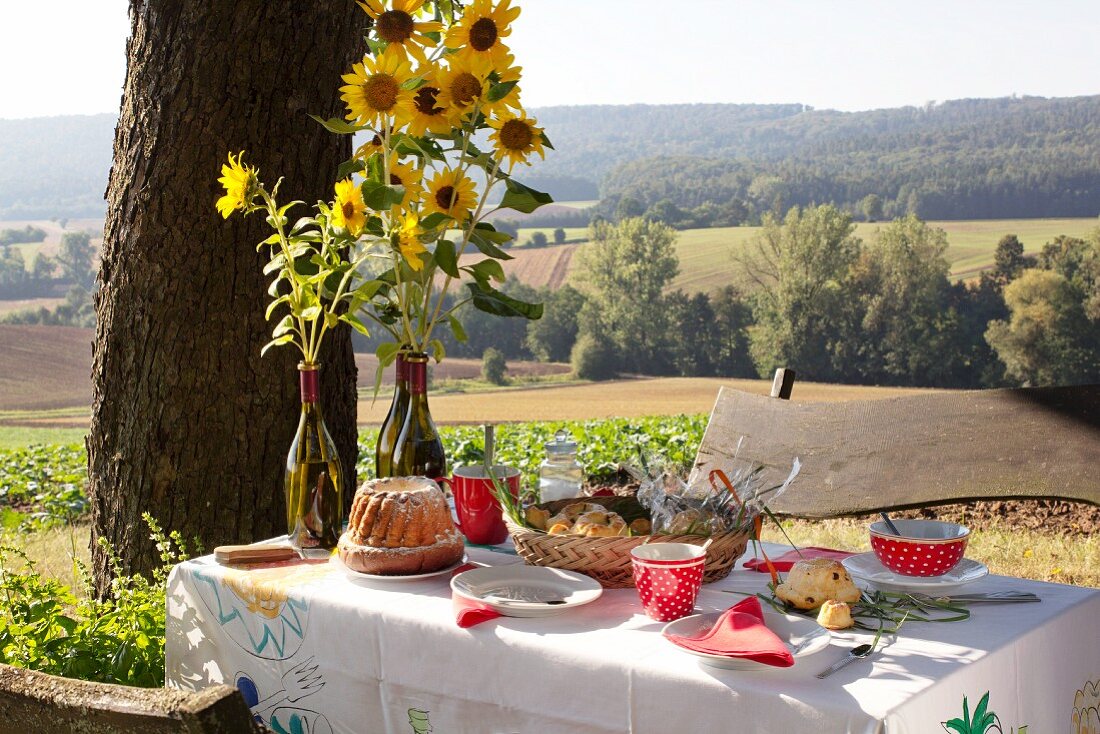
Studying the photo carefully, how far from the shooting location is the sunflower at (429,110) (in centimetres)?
191

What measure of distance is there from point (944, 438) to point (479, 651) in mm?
2469

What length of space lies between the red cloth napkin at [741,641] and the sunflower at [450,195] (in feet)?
3.11

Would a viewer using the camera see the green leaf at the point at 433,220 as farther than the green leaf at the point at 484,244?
No

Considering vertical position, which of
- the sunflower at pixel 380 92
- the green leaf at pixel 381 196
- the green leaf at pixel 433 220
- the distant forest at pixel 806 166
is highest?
the distant forest at pixel 806 166

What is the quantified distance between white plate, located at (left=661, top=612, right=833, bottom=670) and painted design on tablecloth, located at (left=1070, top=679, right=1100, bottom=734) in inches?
17.8

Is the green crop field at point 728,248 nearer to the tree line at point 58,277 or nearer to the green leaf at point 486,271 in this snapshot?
the tree line at point 58,277

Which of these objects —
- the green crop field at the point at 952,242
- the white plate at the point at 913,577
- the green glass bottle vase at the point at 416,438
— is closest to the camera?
the white plate at the point at 913,577

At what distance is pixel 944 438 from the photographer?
3.48 m

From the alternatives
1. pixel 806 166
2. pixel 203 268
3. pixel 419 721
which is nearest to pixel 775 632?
pixel 419 721

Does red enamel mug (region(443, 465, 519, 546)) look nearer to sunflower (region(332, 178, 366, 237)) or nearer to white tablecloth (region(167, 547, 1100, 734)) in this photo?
white tablecloth (region(167, 547, 1100, 734))

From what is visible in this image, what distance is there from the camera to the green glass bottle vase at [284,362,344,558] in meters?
1.86

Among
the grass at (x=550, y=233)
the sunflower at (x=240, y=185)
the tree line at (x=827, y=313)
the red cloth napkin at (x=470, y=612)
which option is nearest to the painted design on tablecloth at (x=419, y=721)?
the red cloth napkin at (x=470, y=612)

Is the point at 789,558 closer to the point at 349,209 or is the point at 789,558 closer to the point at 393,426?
the point at 393,426

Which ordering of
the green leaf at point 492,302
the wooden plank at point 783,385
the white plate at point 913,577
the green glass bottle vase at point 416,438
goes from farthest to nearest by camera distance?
the wooden plank at point 783,385
the green leaf at point 492,302
the green glass bottle vase at point 416,438
the white plate at point 913,577
